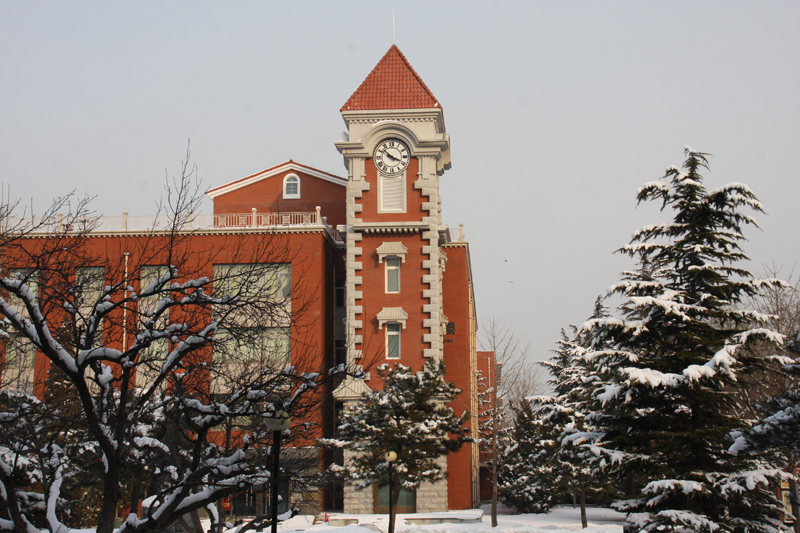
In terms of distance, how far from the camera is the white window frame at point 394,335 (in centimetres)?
3644

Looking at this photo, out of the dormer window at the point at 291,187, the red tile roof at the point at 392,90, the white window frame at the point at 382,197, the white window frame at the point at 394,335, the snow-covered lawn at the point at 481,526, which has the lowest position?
the snow-covered lawn at the point at 481,526

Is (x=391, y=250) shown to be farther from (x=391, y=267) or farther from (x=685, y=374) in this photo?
(x=685, y=374)

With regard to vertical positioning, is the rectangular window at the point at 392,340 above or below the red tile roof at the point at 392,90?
below

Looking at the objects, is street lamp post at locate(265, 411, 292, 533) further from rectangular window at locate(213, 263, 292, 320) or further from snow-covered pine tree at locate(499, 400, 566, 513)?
snow-covered pine tree at locate(499, 400, 566, 513)

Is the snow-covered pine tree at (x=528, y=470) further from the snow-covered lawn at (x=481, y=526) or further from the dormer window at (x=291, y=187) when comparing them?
the dormer window at (x=291, y=187)

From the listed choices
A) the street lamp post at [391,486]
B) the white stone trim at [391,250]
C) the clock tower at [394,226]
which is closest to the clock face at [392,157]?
the clock tower at [394,226]

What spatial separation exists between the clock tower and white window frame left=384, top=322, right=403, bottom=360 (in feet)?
0.15

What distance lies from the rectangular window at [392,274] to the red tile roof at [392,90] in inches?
284

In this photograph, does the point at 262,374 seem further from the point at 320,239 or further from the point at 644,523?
the point at 320,239

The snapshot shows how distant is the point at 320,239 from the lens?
3762 cm

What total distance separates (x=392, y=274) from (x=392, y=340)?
10.00ft

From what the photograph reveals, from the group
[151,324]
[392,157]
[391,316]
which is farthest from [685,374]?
[392,157]

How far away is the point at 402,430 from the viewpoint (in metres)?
28.3

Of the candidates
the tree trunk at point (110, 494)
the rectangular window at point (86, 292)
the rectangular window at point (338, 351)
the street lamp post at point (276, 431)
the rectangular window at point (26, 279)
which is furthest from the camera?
the rectangular window at point (338, 351)
